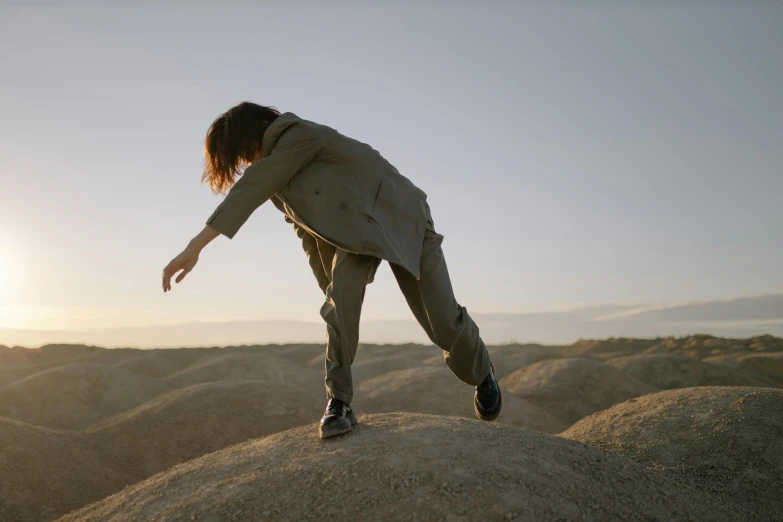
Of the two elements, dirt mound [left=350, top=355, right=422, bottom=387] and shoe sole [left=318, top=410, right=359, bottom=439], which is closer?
shoe sole [left=318, top=410, right=359, bottom=439]

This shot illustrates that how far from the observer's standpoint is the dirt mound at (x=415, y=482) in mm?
2377

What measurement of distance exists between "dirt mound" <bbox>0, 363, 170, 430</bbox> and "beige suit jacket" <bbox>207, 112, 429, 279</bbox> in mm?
8348

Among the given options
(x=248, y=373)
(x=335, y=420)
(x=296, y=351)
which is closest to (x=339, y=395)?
(x=335, y=420)

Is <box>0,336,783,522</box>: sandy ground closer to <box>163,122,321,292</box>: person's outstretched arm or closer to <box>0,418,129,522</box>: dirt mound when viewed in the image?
<box>0,418,129,522</box>: dirt mound

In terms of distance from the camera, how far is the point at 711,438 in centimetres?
412

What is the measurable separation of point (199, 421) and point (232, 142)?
5302mm

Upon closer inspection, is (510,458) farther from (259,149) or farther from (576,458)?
(259,149)

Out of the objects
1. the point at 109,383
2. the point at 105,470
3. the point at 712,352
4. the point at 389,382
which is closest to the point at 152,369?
the point at 109,383

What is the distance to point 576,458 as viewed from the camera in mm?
3043

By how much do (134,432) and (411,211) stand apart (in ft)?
19.1

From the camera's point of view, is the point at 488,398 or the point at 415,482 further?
the point at 488,398

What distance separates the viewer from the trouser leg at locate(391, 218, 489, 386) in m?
3.16

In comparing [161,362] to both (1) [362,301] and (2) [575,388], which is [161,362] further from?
(1) [362,301]

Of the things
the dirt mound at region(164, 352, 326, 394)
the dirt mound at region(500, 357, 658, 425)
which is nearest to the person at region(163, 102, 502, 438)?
the dirt mound at region(500, 357, 658, 425)
